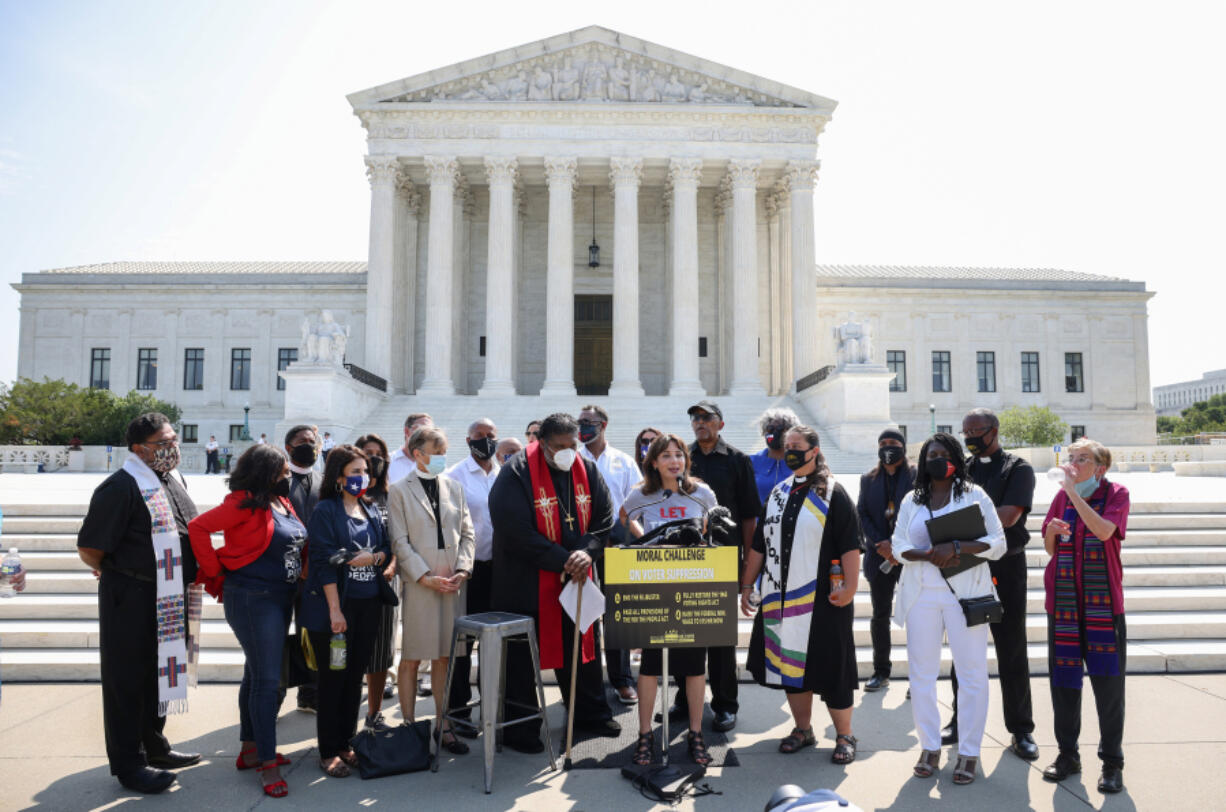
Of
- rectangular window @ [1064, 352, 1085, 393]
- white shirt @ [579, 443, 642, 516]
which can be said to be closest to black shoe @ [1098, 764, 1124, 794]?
white shirt @ [579, 443, 642, 516]

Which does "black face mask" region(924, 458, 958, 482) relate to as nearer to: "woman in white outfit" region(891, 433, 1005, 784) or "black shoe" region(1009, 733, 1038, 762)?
"woman in white outfit" region(891, 433, 1005, 784)

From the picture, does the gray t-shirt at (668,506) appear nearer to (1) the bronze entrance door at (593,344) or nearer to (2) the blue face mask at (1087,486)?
(2) the blue face mask at (1087,486)

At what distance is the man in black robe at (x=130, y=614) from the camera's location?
5.50m

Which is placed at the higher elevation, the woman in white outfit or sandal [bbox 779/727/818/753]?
the woman in white outfit

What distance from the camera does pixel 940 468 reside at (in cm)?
581

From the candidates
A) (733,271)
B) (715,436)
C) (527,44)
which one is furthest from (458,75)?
(715,436)

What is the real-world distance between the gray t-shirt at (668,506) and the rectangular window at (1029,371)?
4788cm

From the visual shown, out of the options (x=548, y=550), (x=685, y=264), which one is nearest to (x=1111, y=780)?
(x=548, y=550)

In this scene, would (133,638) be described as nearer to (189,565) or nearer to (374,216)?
(189,565)

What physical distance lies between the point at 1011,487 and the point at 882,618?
2232 millimetres

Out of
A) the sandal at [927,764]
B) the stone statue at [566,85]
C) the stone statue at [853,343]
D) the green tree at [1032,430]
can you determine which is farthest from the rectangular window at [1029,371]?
the sandal at [927,764]

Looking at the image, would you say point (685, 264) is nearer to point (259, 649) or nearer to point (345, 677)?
point (345, 677)

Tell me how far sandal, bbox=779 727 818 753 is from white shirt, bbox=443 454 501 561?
9.56ft

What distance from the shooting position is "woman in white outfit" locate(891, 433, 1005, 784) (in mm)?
5656
